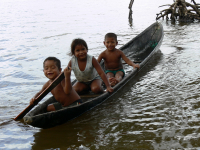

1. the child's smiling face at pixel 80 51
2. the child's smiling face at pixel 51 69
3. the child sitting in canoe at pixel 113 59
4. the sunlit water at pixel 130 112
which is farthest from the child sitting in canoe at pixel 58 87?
the child sitting in canoe at pixel 113 59

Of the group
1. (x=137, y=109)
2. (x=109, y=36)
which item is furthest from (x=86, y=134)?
(x=109, y=36)

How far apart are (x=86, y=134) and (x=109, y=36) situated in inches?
85.3

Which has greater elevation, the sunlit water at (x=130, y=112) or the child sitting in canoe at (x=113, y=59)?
the child sitting in canoe at (x=113, y=59)

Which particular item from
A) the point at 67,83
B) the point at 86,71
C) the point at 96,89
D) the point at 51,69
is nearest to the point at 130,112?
the point at 96,89

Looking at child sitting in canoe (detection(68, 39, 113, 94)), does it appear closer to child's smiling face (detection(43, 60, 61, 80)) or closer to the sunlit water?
the sunlit water

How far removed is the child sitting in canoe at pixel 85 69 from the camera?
3668mm

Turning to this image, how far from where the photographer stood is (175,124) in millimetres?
3227

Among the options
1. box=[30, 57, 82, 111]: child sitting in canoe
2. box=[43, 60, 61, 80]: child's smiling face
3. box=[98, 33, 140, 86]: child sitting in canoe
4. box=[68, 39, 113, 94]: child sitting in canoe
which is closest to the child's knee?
box=[68, 39, 113, 94]: child sitting in canoe

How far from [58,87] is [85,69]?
66 centimetres

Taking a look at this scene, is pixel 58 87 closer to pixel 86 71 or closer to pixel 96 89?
pixel 86 71

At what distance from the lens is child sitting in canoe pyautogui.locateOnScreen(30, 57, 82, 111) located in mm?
3211

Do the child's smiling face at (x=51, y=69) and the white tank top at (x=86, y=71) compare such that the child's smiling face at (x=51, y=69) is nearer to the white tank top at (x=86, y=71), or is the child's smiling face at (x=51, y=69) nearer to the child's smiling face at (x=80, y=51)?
the child's smiling face at (x=80, y=51)

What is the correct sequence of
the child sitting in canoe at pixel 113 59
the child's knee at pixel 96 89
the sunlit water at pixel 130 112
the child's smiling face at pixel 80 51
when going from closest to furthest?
the sunlit water at pixel 130 112
the child's smiling face at pixel 80 51
the child's knee at pixel 96 89
the child sitting in canoe at pixel 113 59

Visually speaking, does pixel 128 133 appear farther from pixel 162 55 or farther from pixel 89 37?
pixel 89 37
